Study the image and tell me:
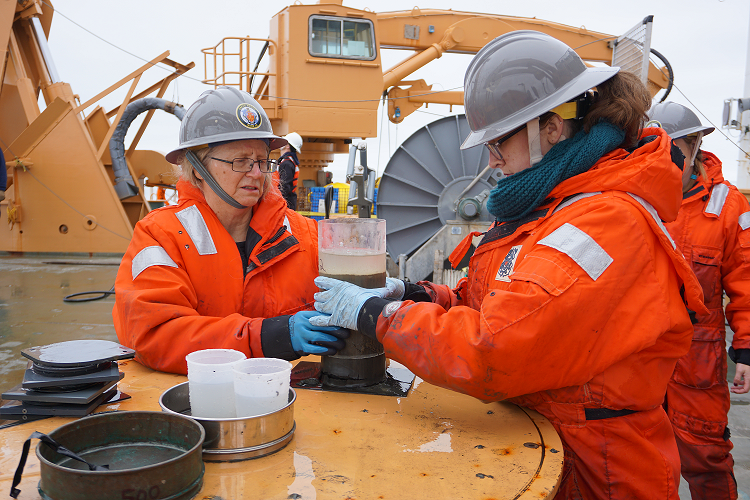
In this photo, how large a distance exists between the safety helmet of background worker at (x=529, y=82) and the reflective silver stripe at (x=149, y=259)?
1202 mm

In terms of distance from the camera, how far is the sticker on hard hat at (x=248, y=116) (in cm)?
212

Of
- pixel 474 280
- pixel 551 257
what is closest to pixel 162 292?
pixel 474 280

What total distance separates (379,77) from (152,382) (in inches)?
337

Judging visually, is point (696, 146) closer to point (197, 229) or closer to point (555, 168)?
point (555, 168)

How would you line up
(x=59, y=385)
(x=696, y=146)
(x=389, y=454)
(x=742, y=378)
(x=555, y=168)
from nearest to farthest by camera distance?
1. (x=389, y=454)
2. (x=59, y=385)
3. (x=555, y=168)
4. (x=742, y=378)
5. (x=696, y=146)

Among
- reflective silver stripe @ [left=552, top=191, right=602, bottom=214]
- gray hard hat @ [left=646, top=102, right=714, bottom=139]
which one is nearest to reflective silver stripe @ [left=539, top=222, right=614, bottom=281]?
reflective silver stripe @ [left=552, top=191, right=602, bottom=214]

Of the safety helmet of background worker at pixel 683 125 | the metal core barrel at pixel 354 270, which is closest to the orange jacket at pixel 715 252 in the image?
the safety helmet of background worker at pixel 683 125

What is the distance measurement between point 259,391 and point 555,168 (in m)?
1.01

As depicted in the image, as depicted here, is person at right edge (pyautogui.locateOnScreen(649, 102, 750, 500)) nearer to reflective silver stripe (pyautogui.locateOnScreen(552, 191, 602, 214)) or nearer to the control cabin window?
reflective silver stripe (pyautogui.locateOnScreen(552, 191, 602, 214))

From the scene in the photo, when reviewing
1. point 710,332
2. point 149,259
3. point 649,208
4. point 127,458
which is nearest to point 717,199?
point 710,332

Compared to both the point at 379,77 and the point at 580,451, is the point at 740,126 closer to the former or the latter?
the point at 379,77

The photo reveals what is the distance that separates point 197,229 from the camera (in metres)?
2.02

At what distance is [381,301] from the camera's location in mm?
1492

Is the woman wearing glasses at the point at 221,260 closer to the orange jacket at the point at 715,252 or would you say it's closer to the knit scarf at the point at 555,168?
the knit scarf at the point at 555,168
